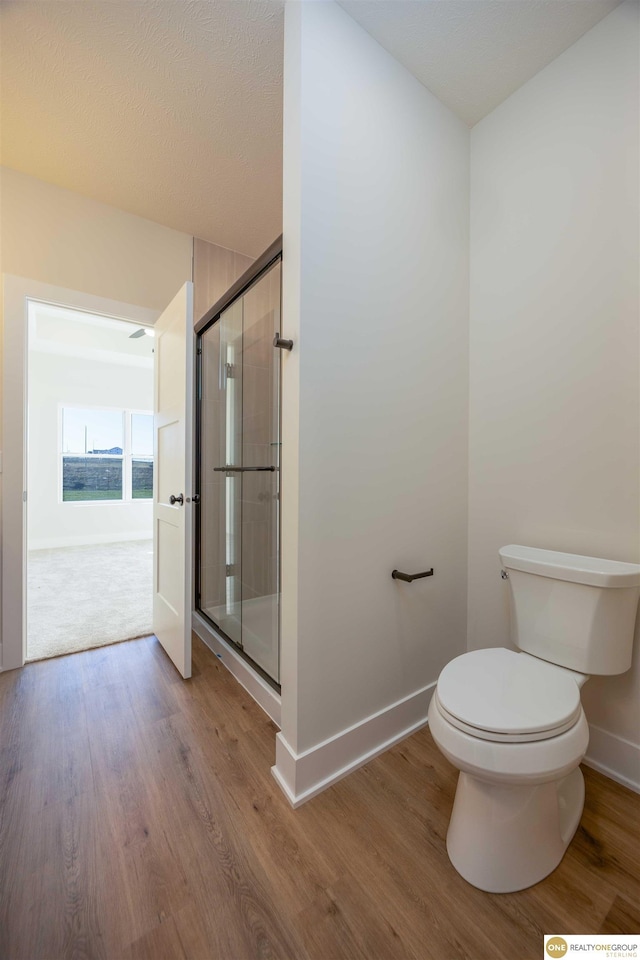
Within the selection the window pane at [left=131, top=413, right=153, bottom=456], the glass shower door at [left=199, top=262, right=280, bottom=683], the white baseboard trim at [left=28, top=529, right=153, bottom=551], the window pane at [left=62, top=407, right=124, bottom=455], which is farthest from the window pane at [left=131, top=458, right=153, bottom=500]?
the glass shower door at [left=199, top=262, right=280, bottom=683]

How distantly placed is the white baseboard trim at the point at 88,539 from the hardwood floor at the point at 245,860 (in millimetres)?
4274

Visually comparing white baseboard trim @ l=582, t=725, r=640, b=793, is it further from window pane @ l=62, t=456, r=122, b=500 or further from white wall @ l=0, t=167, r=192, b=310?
window pane @ l=62, t=456, r=122, b=500

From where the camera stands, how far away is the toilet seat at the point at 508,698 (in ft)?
3.07

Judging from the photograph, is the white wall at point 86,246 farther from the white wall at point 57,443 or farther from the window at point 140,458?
the window at point 140,458

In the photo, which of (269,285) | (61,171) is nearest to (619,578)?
(269,285)

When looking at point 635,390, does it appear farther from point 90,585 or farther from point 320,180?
point 90,585

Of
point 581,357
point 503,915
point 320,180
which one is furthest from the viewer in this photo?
point 581,357

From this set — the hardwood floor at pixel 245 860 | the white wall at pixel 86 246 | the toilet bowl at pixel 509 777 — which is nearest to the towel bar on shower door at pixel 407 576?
the toilet bowl at pixel 509 777

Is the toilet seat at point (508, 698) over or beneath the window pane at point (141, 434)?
beneath

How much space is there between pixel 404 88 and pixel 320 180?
739 millimetres

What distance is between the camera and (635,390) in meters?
1.31

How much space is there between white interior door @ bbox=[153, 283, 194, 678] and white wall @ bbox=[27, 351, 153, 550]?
3.84 m

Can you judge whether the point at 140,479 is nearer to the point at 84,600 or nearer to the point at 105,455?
the point at 105,455

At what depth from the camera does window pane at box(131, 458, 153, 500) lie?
19.7 feet
